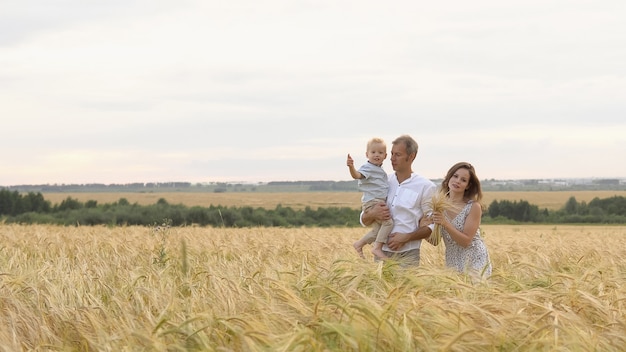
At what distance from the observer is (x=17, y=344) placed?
3.80m

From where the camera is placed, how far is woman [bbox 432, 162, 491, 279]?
20.2ft

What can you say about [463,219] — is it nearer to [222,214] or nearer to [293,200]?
[222,214]

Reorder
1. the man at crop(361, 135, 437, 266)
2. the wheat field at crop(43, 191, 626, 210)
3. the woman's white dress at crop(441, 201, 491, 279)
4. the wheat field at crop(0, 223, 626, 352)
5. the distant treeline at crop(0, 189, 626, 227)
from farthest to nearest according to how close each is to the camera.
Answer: the wheat field at crop(43, 191, 626, 210) → the distant treeline at crop(0, 189, 626, 227) → the woman's white dress at crop(441, 201, 491, 279) → the man at crop(361, 135, 437, 266) → the wheat field at crop(0, 223, 626, 352)

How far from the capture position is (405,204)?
20.2 feet

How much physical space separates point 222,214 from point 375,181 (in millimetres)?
26276

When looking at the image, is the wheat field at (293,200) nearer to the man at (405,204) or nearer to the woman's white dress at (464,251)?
the woman's white dress at (464,251)

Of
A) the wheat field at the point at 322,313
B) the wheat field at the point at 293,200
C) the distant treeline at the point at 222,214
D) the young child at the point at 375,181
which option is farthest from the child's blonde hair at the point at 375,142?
the wheat field at the point at 293,200

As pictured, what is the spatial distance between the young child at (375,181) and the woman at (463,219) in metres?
0.47

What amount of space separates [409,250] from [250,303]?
2403mm

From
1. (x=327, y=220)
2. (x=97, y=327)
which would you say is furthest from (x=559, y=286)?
(x=327, y=220)

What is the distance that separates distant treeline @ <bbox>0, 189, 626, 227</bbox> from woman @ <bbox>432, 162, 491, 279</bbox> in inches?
727

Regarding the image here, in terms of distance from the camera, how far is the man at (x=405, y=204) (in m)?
6.09

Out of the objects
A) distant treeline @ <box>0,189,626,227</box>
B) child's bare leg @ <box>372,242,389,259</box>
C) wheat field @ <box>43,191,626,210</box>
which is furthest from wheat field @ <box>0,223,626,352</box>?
wheat field @ <box>43,191,626,210</box>

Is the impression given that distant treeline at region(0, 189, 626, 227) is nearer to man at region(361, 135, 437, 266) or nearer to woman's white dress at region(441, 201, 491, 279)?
woman's white dress at region(441, 201, 491, 279)
